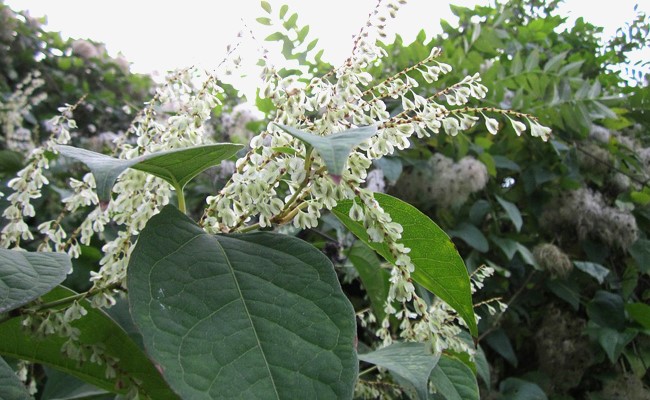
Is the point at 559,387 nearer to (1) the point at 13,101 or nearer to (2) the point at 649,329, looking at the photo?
(2) the point at 649,329

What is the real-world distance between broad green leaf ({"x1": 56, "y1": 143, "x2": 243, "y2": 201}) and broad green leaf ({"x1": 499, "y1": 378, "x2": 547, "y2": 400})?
1334 millimetres

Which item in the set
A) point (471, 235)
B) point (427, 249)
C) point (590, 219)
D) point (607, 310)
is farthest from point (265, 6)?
point (607, 310)

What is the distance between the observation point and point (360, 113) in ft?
2.56

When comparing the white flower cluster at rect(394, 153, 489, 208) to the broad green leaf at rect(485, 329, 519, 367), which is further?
the white flower cluster at rect(394, 153, 489, 208)

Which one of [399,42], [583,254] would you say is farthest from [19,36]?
[583,254]

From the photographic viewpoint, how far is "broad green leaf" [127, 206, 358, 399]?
1.71 ft

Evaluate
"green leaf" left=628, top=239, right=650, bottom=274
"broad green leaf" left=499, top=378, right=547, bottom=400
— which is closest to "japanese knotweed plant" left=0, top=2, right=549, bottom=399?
"broad green leaf" left=499, top=378, right=547, bottom=400

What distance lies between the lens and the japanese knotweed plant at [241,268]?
54 centimetres

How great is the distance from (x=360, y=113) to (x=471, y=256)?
4.25 ft

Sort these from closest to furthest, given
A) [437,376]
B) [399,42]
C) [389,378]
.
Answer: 1. [437,376]
2. [389,378]
3. [399,42]

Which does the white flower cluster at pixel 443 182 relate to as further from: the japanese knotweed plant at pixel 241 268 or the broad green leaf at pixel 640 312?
the japanese knotweed plant at pixel 241 268

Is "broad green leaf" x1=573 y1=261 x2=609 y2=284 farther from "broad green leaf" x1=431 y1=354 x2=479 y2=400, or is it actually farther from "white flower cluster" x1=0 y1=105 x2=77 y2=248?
"white flower cluster" x1=0 y1=105 x2=77 y2=248

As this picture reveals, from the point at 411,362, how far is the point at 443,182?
50.4 inches

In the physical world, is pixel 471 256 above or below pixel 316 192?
below
